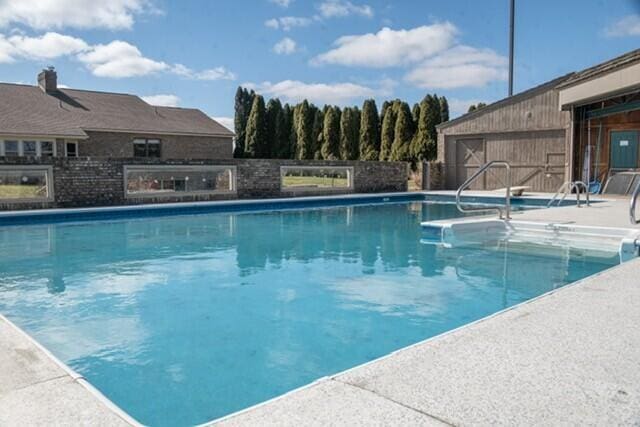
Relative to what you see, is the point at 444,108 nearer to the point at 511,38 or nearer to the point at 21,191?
the point at 511,38

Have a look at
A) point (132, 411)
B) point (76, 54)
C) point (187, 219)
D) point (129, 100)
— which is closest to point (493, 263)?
point (132, 411)

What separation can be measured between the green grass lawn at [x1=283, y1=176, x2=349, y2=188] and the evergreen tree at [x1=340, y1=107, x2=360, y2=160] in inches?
444

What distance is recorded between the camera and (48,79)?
75.4ft

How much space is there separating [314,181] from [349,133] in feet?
40.8

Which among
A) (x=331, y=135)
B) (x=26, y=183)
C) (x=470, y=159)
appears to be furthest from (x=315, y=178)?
(x=331, y=135)

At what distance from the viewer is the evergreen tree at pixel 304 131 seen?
3039 cm

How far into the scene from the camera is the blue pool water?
3225 mm

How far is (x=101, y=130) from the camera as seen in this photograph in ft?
70.3

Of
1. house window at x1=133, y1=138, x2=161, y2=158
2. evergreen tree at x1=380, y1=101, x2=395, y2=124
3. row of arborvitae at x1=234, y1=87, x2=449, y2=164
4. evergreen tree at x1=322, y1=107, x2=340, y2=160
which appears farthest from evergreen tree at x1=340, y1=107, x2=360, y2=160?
house window at x1=133, y1=138, x2=161, y2=158

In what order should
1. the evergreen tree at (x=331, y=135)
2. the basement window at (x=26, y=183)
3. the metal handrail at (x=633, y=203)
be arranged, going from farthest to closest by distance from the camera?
the evergreen tree at (x=331, y=135)
the basement window at (x=26, y=183)
the metal handrail at (x=633, y=203)

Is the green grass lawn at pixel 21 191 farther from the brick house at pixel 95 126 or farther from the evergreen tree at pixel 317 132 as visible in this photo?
the evergreen tree at pixel 317 132

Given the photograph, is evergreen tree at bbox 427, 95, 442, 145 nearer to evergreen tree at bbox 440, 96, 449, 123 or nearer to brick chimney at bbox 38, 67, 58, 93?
evergreen tree at bbox 440, 96, 449, 123

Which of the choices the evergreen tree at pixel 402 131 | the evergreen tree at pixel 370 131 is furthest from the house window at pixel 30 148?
the evergreen tree at pixel 402 131

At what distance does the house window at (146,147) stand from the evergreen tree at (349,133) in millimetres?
10205
